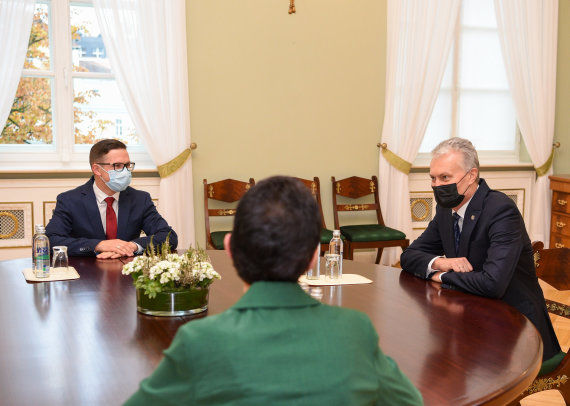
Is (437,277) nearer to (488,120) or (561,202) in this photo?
(561,202)

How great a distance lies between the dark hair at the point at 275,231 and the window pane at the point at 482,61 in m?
5.89

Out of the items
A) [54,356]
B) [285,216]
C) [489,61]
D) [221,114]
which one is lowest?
[54,356]

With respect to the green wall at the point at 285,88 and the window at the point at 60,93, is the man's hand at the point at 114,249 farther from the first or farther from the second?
the green wall at the point at 285,88

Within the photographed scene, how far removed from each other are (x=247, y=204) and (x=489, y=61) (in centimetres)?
618

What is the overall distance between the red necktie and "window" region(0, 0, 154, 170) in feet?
6.74

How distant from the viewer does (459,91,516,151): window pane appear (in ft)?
21.5

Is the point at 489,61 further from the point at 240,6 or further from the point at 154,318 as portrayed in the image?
the point at 154,318

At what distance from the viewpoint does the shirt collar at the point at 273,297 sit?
1.01 metres

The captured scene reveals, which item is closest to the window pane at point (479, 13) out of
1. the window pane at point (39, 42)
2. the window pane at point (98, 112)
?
the window pane at point (98, 112)

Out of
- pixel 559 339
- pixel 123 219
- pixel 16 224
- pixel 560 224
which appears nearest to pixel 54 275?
pixel 123 219

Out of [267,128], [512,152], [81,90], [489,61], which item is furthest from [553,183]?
[81,90]

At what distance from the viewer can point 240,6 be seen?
5.51 metres

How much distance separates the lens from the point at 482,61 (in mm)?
6570

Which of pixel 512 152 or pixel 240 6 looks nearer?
pixel 240 6
